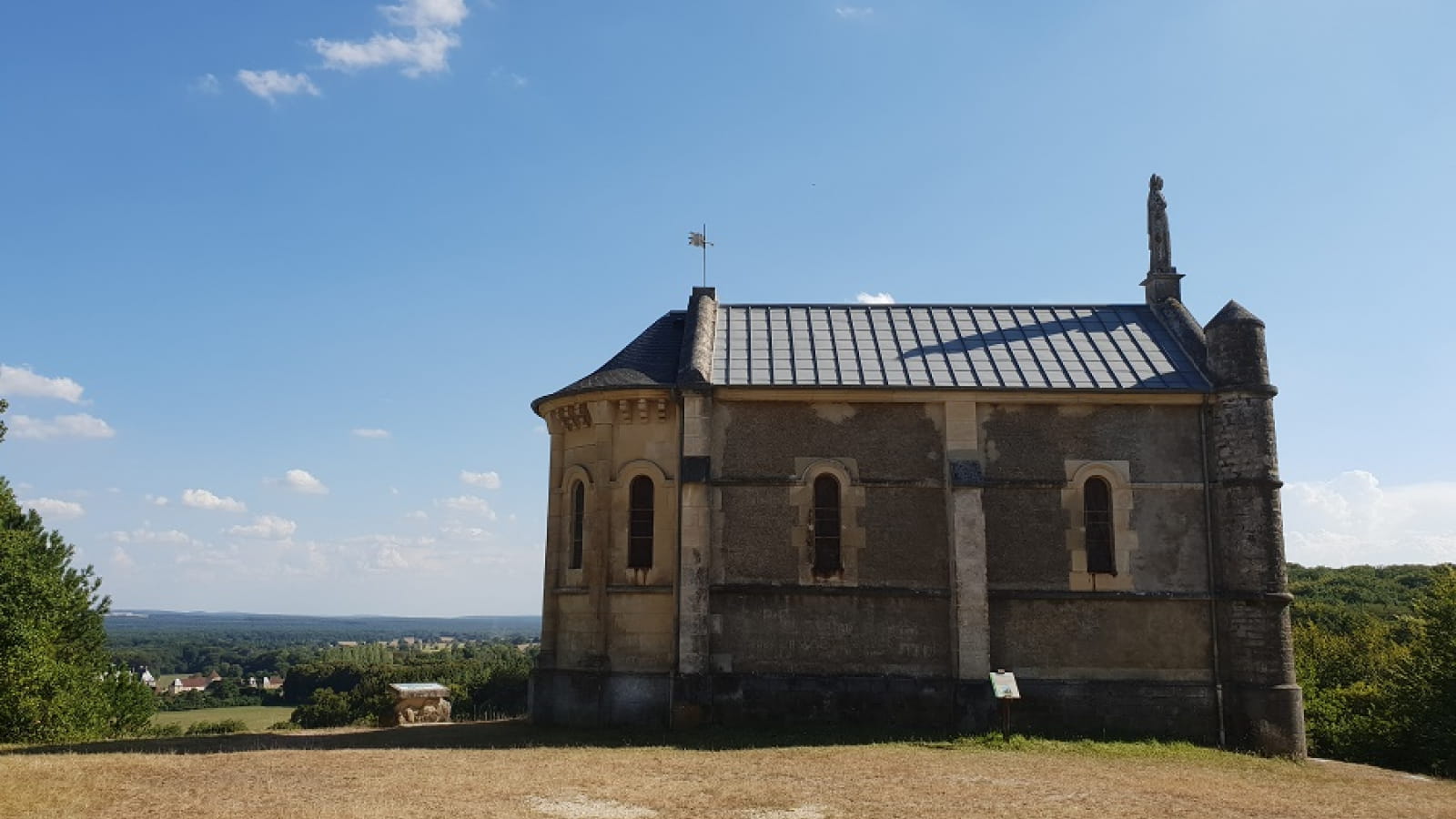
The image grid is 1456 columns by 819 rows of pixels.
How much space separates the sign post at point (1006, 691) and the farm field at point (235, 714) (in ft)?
131

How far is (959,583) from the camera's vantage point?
18500 millimetres

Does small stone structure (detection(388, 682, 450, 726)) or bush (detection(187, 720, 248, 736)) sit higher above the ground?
small stone structure (detection(388, 682, 450, 726))

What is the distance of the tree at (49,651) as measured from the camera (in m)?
21.4

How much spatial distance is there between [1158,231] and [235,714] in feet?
170

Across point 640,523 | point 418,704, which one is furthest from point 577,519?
point 418,704

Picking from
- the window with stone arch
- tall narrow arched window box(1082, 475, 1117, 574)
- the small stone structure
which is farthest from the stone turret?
the small stone structure

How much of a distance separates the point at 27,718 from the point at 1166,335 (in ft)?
85.1

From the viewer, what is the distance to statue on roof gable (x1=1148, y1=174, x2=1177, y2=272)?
2303 centimetres

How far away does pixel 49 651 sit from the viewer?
2353cm

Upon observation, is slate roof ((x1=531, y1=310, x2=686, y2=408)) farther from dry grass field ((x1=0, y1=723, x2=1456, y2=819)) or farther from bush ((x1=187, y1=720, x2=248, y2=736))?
bush ((x1=187, y1=720, x2=248, y2=736))

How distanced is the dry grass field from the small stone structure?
5.21 meters

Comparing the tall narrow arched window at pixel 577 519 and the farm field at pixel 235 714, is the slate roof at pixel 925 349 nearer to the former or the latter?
the tall narrow arched window at pixel 577 519

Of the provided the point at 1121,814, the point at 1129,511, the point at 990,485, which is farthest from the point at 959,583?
the point at 1121,814

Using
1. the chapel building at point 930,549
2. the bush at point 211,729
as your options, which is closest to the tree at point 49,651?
the bush at point 211,729
